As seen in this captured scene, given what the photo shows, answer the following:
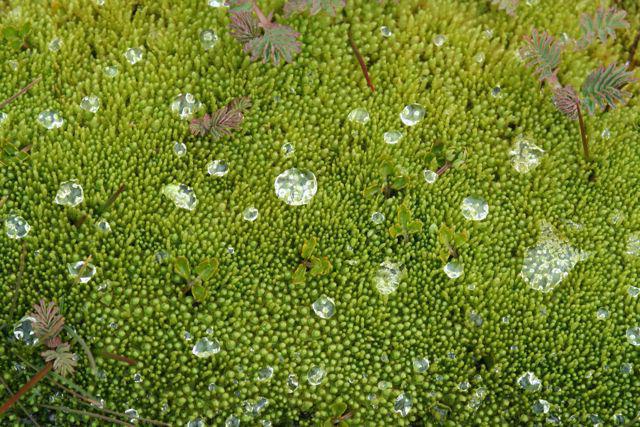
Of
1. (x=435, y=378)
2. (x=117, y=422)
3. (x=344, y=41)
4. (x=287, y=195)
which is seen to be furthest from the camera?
(x=344, y=41)

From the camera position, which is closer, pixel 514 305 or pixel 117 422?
pixel 117 422

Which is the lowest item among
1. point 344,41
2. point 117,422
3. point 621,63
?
point 117,422

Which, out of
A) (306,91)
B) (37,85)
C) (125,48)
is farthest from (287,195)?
(37,85)

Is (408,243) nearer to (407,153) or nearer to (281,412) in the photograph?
(407,153)

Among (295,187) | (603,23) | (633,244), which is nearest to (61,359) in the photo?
(295,187)

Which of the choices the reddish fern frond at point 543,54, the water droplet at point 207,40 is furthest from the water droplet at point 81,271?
the reddish fern frond at point 543,54

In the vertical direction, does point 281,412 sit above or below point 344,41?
below

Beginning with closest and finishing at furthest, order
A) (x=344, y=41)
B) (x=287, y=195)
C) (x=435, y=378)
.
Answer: (x=435, y=378)
(x=287, y=195)
(x=344, y=41)

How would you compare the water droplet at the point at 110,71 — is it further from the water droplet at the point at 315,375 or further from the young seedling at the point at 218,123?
the water droplet at the point at 315,375
